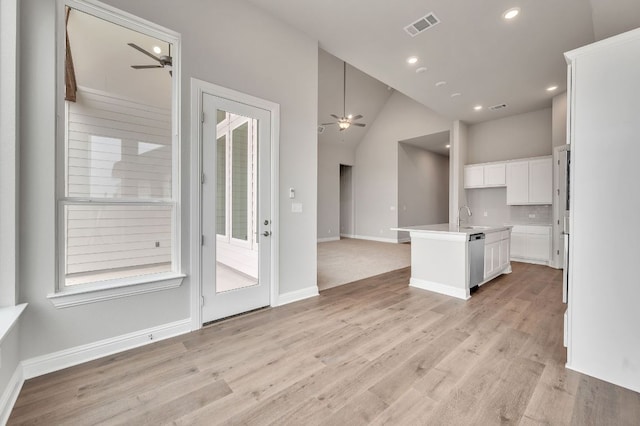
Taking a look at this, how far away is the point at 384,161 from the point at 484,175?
336cm

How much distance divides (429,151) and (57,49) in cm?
1061

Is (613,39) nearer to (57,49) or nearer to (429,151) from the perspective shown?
(57,49)

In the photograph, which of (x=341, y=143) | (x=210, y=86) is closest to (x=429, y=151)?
(x=341, y=143)

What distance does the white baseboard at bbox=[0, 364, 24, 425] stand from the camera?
5.06ft

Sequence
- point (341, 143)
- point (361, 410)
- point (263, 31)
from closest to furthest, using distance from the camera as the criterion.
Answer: point (361, 410)
point (263, 31)
point (341, 143)

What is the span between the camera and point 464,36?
371cm

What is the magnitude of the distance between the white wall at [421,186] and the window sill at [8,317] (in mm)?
8759

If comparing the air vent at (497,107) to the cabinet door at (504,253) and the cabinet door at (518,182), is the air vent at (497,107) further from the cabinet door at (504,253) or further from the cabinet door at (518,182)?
the cabinet door at (504,253)

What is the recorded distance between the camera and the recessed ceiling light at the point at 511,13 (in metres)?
3.18

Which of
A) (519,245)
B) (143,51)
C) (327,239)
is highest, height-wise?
(143,51)

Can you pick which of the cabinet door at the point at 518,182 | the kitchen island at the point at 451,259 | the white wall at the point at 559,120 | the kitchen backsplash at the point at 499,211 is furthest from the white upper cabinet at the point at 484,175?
the kitchen island at the point at 451,259

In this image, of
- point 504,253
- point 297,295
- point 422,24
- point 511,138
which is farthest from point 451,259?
point 511,138

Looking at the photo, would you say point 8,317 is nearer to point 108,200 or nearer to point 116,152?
point 108,200

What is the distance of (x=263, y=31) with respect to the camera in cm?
314
